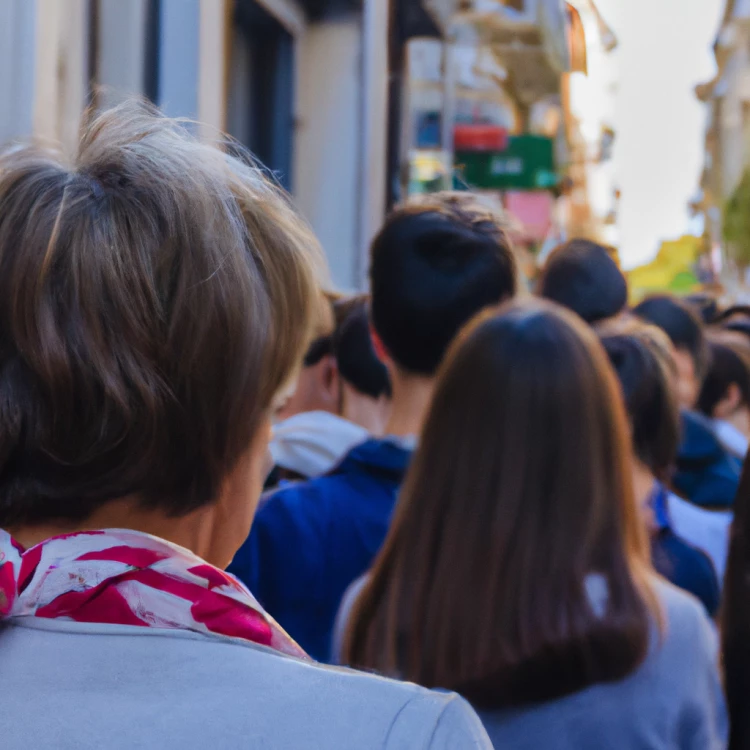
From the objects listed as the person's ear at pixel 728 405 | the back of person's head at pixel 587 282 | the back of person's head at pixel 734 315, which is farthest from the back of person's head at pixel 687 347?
the back of person's head at pixel 734 315

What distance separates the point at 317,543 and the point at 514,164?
12.6 meters

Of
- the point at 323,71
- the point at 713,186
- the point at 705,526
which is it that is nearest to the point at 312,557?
the point at 705,526

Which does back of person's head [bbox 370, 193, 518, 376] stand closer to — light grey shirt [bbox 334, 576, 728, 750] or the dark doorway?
light grey shirt [bbox 334, 576, 728, 750]

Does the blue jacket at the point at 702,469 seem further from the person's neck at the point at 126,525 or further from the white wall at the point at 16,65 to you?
the person's neck at the point at 126,525

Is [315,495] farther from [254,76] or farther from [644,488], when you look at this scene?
[254,76]

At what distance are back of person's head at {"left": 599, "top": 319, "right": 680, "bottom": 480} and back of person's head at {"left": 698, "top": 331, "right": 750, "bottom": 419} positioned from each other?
198 centimetres

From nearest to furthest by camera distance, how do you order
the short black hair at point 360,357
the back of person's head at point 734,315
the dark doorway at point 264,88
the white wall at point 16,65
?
the short black hair at point 360,357 → the white wall at point 16,65 → the back of person's head at point 734,315 → the dark doorway at point 264,88

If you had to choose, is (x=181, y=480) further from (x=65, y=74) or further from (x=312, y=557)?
(x=65, y=74)

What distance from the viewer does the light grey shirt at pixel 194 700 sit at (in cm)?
90

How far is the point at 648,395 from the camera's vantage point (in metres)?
3.01

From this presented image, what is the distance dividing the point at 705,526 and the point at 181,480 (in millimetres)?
2215

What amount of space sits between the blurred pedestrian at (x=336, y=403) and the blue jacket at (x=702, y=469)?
1154mm

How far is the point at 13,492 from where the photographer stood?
1.10 meters

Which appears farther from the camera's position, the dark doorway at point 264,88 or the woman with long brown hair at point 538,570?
the dark doorway at point 264,88
